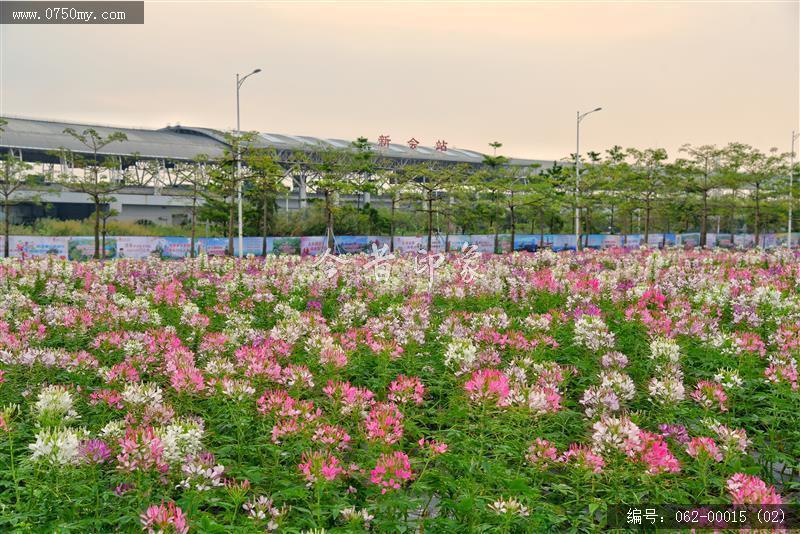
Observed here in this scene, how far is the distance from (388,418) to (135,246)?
85.1 ft

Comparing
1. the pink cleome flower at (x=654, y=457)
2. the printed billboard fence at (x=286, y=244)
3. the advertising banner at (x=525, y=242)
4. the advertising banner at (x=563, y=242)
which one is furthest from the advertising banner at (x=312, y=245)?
the pink cleome flower at (x=654, y=457)

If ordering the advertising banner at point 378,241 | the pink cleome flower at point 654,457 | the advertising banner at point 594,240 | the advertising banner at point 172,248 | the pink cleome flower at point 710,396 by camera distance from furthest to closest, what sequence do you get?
the advertising banner at point 594,240, the advertising banner at point 378,241, the advertising banner at point 172,248, the pink cleome flower at point 710,396, the pink cleome flower at point 654,457

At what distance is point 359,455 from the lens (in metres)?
4.15

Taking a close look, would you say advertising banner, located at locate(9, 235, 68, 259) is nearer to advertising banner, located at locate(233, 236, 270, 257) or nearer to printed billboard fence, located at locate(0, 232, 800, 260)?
printed billboard fence, located at locate(0, 232, 800, 260)

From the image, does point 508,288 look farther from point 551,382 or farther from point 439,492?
point 439,492

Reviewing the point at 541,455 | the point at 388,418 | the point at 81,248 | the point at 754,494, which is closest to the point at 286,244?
the point at 81,248

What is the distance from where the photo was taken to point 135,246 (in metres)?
27.0

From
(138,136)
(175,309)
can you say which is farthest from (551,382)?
(138,136)

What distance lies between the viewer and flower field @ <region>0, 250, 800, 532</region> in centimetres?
350

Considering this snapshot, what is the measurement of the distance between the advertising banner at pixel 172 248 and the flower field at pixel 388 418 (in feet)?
65.5

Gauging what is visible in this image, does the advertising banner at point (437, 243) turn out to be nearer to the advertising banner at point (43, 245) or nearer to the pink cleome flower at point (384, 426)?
the advertising banner at point (43, 245)

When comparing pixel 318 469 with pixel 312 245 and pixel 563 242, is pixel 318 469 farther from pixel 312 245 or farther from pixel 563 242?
pixel 563 242

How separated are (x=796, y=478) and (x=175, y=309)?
756cm

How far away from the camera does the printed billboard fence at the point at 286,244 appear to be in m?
26.1
